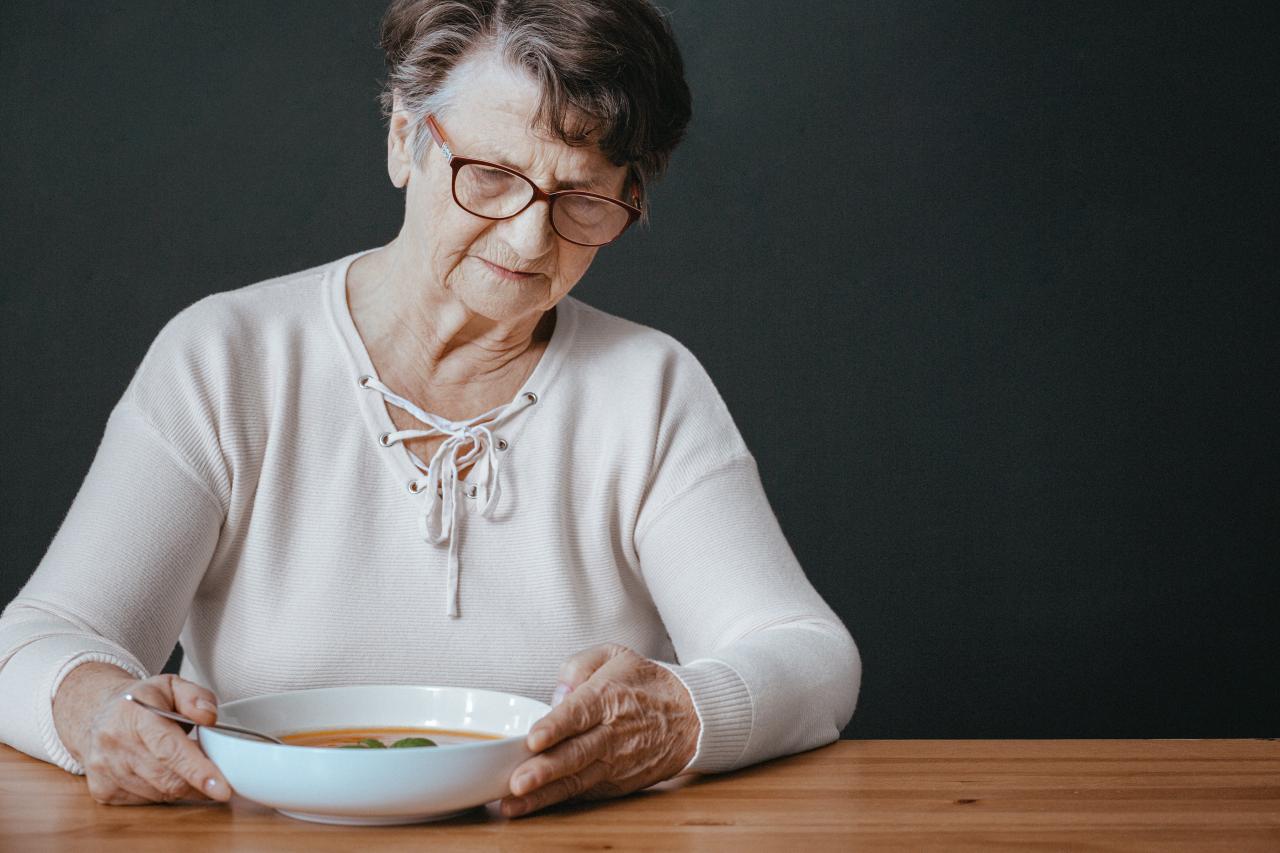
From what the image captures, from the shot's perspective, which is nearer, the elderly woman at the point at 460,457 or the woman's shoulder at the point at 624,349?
the elderly woman at the point at 460,457

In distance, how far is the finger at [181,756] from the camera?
1.01 metres

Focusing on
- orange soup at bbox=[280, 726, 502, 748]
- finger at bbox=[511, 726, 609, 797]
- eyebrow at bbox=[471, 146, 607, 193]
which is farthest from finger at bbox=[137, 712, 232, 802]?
eyebrow at bbox=[471, 146, 607, 193]

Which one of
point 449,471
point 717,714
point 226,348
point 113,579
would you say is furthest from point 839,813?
point 226,348

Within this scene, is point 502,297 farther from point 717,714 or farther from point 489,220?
point 717,714

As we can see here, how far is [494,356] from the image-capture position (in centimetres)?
166

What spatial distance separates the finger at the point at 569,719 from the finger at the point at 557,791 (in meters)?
0.03

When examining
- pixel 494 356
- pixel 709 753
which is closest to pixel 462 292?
pixel 494 356

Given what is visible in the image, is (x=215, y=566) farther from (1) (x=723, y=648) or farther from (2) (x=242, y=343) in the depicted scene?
(1) (x=723, y=648)

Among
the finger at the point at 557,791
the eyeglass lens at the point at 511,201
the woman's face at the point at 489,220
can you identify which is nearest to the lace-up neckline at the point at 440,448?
the woman's face at the point at 489,220

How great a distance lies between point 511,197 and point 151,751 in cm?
Result: 71

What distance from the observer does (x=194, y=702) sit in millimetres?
1041

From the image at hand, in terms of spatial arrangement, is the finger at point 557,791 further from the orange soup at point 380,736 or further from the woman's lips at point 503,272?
the woman's lips at point 503,272

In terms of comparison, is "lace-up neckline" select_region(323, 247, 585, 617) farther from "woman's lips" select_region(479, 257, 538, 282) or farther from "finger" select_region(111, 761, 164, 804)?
"finger" select_region(111, 761, 164, 804)

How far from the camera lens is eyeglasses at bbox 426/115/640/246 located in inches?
58.5
